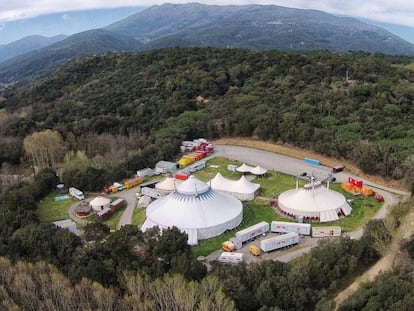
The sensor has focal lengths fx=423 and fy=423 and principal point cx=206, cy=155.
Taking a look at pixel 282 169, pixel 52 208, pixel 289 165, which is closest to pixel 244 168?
pixel 282 169

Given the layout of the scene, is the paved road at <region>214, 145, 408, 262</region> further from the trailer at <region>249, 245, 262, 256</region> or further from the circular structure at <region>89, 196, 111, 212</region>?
the circular structure at <region>89, 196, 111, 212</region>

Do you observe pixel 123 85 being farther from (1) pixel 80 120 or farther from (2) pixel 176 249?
(2) pixel 176 249

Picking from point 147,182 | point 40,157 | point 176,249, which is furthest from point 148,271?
point 40,157

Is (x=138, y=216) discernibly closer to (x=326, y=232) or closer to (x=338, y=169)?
(x=326, y=232)

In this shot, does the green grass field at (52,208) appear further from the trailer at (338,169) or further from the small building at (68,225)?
the trailer at (338,169)

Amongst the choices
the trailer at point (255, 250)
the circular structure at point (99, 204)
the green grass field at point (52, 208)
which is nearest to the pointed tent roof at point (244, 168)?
the circular structure at point (99, 204)

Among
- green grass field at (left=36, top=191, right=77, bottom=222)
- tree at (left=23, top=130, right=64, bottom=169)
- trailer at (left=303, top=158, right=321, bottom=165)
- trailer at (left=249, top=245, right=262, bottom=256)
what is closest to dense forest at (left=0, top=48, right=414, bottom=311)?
tree at (left=23, top=130, right=64, bottom=169)
